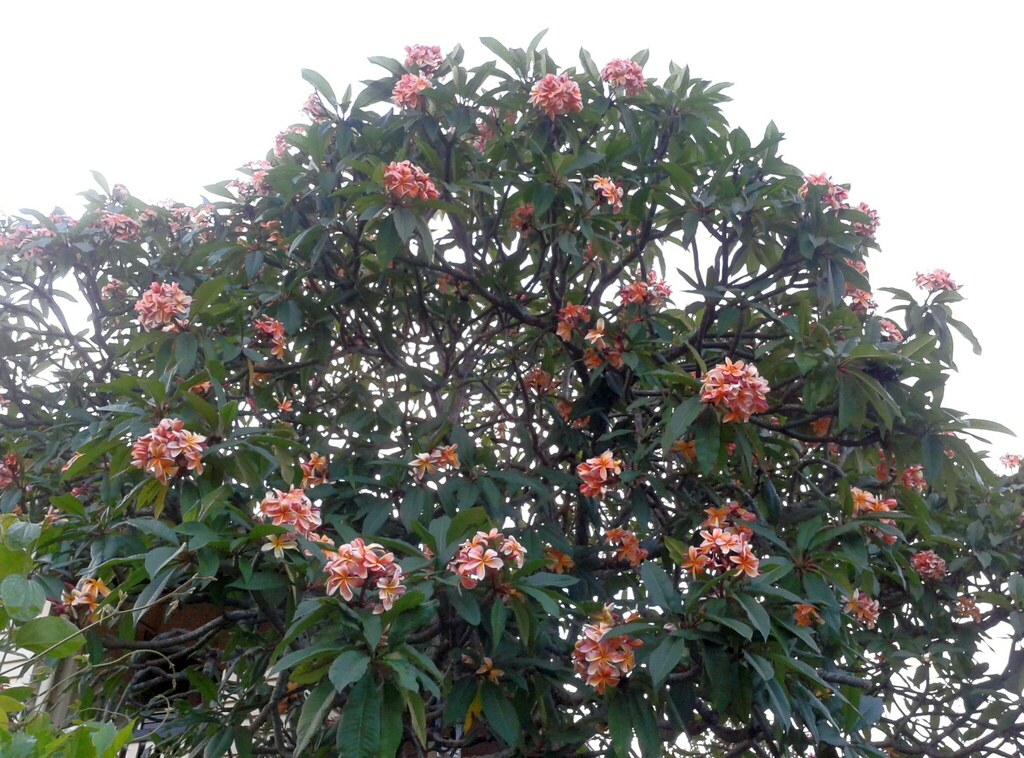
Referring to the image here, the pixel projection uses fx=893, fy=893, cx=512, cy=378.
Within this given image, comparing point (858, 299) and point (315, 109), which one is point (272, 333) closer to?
point (315, 109)

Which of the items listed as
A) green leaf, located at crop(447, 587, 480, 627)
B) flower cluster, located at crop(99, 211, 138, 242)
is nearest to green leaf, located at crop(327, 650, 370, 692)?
green leaf, located at crop(447, 587, 480, 627)

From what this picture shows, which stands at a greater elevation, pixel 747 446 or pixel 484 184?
pixel 484 184

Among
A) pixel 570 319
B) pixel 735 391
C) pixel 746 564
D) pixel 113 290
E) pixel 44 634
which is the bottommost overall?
pixel 44 634

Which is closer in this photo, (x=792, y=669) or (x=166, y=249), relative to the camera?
(x=792, y=669)

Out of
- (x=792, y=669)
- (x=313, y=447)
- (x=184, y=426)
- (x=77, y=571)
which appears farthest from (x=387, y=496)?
(x=792, y=669)

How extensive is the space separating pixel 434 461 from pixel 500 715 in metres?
0.59

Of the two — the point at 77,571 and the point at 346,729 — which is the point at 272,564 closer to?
the point at 346,729

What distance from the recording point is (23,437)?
280 centimetres

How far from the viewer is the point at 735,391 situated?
1858 mm

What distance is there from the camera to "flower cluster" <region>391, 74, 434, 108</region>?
2.33 m

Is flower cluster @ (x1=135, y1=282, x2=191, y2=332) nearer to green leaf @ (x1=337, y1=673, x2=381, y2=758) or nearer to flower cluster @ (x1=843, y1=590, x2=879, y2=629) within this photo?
green leaf @ (x1=337, y1=673, x2=381, y2=758)

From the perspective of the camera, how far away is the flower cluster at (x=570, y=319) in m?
2.41

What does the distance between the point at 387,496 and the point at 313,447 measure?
0.33 metres

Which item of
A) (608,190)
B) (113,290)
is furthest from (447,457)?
(113,290)
